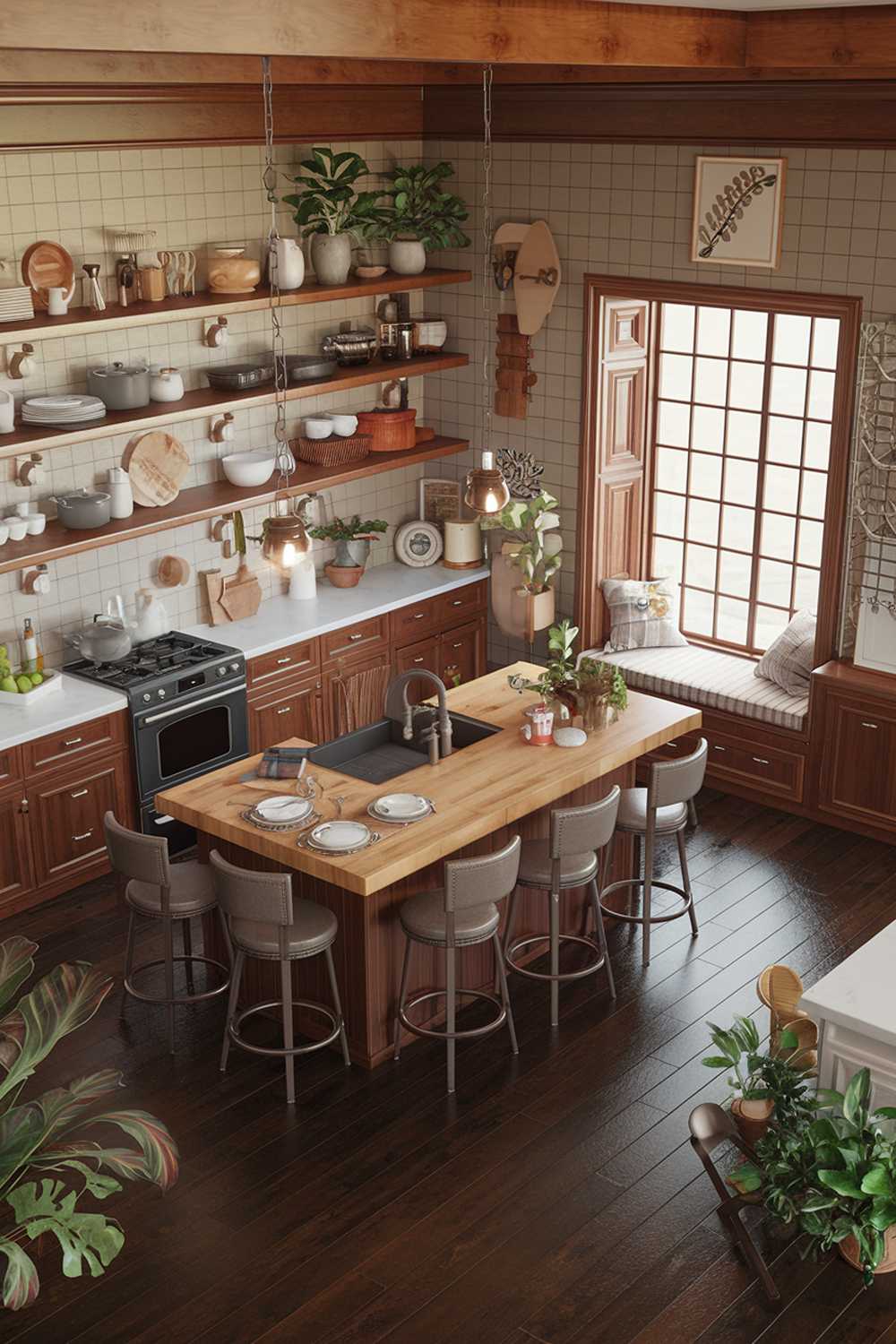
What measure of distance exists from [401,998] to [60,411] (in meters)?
3.40

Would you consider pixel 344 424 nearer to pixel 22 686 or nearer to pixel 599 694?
pixel 22 686

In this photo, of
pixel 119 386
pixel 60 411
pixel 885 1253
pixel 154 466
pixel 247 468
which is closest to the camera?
pixel 885 1253

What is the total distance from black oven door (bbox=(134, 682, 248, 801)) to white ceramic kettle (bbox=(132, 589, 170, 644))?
23.9 inches

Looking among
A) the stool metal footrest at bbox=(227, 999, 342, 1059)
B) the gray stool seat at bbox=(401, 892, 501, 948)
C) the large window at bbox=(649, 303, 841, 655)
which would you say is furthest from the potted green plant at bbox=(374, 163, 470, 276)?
the stool metal footrest at bbox=(227, 999, 342, 1059)

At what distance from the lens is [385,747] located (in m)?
7.12

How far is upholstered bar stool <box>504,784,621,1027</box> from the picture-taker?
6.31 meters

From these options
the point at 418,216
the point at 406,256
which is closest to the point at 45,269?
the point at 406,256

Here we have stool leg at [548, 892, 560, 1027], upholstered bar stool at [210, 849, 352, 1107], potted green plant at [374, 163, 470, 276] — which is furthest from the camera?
potted green plant at [374, 163, 470, 276]

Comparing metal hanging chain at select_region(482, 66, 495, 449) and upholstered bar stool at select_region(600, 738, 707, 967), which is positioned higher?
metal hanging chain at select_region(482, 66, 495, 449)

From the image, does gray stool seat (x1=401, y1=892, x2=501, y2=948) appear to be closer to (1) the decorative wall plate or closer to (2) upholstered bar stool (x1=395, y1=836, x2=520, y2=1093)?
(2) upholstered bar stool (x1=395, y1=836, x2=520, y2=1093)

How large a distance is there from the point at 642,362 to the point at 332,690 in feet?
9.10

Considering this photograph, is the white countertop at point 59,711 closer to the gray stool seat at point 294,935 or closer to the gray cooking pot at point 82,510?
the gray cooking pot at point 82,510

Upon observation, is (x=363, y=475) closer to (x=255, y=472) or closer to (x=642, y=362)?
(x=255, y=472)

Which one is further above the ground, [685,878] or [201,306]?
[201,306]
